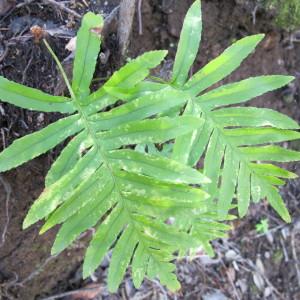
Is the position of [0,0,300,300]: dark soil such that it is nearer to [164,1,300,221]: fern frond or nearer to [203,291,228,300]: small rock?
[203,291,228,300]: small rock

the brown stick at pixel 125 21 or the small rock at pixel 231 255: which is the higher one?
the brown stick at pixel 125 21

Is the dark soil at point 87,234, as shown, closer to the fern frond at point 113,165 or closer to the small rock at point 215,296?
the small rock at point 215,296

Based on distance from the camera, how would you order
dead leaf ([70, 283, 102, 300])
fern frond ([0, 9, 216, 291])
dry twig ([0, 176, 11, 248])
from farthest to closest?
dead leaf ([70, 283, 102, 300]) < dry twig ([0, 176, 11, 248]) < fern frond ([0, 9, 216, 291])

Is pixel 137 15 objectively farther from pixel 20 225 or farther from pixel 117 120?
pixel 20 225

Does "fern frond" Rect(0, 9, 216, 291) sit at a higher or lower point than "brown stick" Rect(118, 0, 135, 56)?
lower

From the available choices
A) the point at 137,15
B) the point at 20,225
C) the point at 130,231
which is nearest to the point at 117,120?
the point at 130,231

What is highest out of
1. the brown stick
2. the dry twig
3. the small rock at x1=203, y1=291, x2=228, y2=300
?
the brown stick

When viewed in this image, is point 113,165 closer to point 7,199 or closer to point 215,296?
point 7,199

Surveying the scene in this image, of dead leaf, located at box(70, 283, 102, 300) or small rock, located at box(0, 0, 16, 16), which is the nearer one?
small rock, located at box(0, 0, 16, 16)

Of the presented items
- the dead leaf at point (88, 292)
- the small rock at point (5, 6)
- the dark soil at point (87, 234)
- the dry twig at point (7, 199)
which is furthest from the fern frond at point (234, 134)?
the dead leaf at point (88, 292)

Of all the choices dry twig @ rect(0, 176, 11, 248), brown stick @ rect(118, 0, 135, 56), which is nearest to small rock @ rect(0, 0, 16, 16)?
brown stick @ rect(118, 0, 135, 56)
